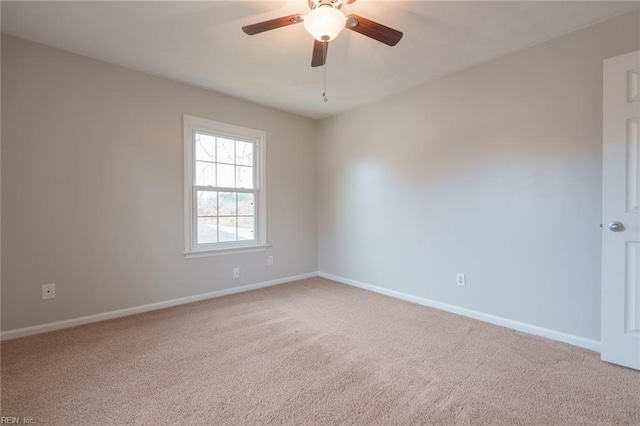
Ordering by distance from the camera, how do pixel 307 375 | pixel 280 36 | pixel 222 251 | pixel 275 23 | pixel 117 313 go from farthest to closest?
pixel 222 251 < pixel 117 313 < pixel 280 36 < pixel 307 375 < pixel 275 23

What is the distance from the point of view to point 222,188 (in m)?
3.51

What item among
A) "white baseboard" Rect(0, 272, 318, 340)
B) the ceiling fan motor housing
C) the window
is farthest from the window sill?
the ceiling fan motor housing

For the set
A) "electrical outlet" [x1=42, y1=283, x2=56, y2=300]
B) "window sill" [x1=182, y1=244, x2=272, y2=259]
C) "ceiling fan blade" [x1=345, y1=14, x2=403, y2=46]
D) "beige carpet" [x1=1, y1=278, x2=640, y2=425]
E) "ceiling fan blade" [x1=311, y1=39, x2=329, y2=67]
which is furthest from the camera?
"window sill" [x1=182, y1=244, x2=272, y2=259]

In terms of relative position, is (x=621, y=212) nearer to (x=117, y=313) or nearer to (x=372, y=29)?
(x=372, y=29)

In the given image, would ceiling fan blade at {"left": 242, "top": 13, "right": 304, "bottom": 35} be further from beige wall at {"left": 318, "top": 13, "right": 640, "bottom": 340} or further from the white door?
the white door

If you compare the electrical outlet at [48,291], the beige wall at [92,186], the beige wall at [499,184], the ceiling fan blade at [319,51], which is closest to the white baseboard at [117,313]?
the beige wall at [92,186]

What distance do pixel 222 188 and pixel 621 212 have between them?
3.57 m

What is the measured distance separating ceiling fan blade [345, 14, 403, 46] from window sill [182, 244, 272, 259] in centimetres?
271

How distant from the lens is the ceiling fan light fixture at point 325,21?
1512mm

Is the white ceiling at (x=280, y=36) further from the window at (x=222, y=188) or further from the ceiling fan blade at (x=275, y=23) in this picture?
the window at (x=222, y=188)

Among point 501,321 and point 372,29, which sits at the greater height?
point 372,29

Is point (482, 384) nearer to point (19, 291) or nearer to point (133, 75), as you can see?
point (19, 291)

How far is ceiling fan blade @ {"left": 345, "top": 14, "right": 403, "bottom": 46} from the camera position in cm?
163

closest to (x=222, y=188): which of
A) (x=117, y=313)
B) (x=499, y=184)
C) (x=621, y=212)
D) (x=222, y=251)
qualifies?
(x=222, y=251)
